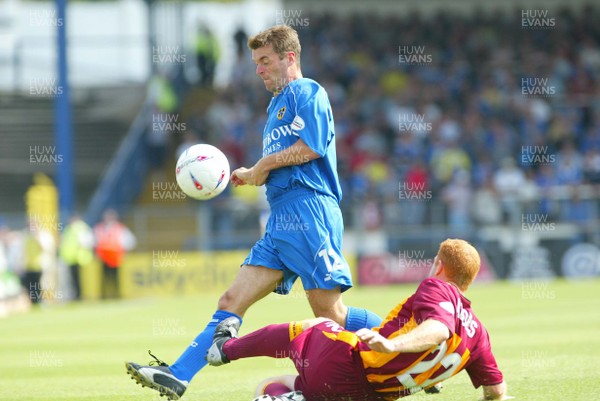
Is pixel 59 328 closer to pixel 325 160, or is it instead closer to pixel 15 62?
pixel 325 160

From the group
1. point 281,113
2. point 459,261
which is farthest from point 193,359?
point 459,261

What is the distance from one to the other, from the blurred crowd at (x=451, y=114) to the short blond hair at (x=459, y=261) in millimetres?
16458

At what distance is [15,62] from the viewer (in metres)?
31.2

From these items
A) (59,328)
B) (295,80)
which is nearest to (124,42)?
(59,328)

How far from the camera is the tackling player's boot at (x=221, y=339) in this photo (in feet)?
20.0

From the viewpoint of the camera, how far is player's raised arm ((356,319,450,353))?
5.20 m

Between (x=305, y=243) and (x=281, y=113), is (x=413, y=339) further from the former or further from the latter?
(x=281, y=113)

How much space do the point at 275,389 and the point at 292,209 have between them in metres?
1.29

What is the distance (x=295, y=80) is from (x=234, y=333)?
180 centimetres

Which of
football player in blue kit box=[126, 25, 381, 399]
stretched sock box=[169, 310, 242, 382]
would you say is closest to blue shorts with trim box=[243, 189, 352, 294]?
football player in blue kit box=[126, 25, 381, 399]

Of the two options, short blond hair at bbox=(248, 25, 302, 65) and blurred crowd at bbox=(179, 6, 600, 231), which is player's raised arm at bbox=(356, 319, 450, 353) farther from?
blurred crowd at bbox=(179, 6, 600, 231)

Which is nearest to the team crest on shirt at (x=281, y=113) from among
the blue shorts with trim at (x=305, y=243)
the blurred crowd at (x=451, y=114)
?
the blue shorts with trim at (x=305, y=243)

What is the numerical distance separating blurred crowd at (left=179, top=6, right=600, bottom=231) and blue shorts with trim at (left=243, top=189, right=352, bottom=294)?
15.6m

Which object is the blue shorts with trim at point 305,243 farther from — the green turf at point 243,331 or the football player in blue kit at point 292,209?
the green turf at point 243,331
